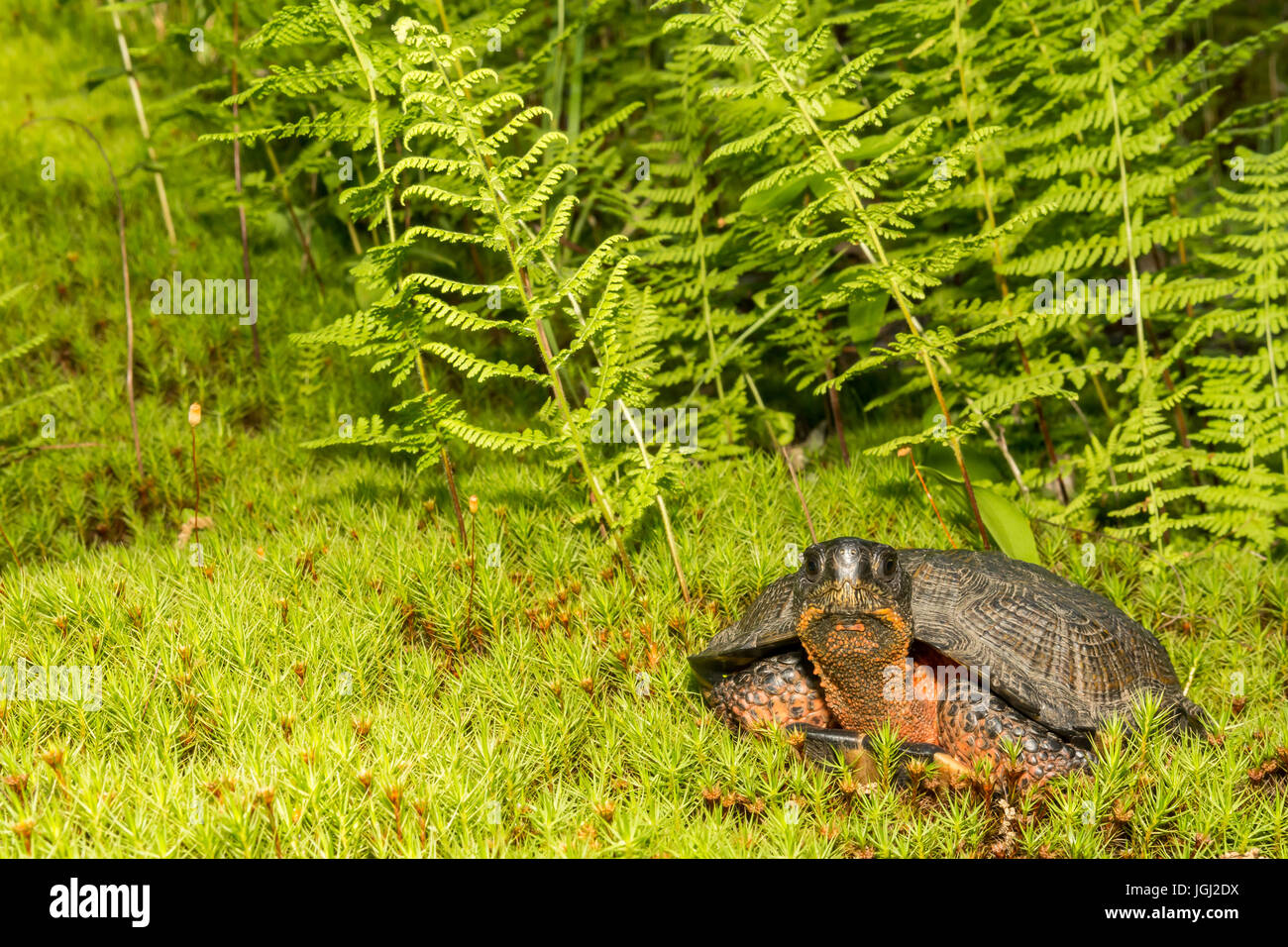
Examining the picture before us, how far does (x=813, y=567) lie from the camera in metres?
3.14

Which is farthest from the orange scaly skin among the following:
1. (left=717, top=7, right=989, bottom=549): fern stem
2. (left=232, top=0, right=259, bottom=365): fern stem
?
(left=232, top=0, right=259, bottom=365): fern stem

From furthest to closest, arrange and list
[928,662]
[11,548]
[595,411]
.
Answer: [11,548], [595,411], [928,662]

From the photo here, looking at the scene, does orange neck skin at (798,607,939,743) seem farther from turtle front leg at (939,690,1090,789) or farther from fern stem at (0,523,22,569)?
fern stem at (0,523,22,569)

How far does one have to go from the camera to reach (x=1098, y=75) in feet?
15.8

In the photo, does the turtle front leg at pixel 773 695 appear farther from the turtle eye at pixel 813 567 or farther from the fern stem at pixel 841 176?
the fern stem at pixel 841 176

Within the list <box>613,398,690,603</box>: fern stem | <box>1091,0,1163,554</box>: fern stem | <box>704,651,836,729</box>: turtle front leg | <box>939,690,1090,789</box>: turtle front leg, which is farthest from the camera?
<box>1091,0,1163,554</box>: fern stem

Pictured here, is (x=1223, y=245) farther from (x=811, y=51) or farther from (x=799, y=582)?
(x=799, y=582)

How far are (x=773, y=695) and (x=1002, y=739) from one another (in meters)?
0.78

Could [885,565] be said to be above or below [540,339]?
below

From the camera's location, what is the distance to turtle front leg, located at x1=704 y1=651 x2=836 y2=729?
135 inches

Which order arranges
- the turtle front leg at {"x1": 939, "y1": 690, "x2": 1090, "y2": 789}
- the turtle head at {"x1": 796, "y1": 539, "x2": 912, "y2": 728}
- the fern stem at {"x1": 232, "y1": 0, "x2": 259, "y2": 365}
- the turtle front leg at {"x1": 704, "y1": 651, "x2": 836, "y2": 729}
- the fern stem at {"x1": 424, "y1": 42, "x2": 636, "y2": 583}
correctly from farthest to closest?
the fern stem at {"x1": 232, "y1": 0, "x2": 259, "y2": 365}, the fern stem at {"x1": 424, "y1": 42, "x2": 636, "y2": 583}, the turtle front leg at {"x1": 704, "y1": 651, "x2": 836, "y2": 729}, the turtle front leg at {"x1": 939, "y1": 690, "x2": 1090, "y2": 789}, the turtle head at {"x1": 796, "y1": 539, "x2": 912, "y2": 728}

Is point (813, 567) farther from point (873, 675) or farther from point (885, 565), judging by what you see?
point (873, 675)

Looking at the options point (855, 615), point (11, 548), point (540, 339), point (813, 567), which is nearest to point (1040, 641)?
point (855, 615)

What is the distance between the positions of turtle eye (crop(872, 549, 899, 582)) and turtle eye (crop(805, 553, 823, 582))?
170 mm
